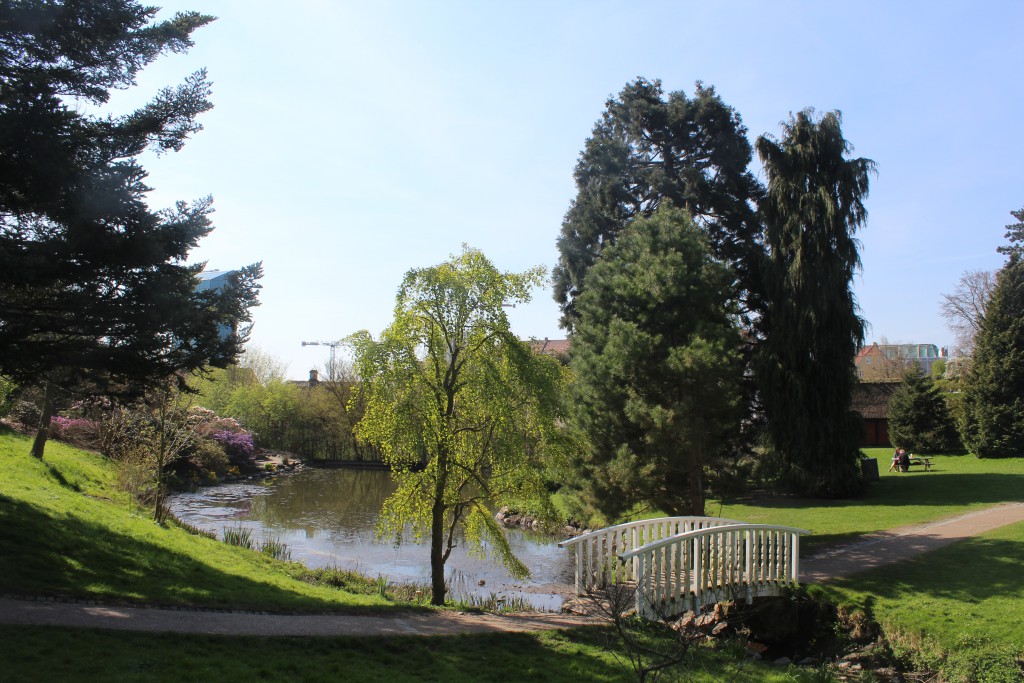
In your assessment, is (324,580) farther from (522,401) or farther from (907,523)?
(907,523)

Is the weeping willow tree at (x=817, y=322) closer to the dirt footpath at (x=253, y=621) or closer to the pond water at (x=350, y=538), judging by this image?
the pond water at (x=350, y=538)

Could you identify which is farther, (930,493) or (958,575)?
(930,493)

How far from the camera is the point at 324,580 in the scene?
43.7ft

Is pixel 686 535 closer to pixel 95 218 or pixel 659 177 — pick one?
pixel 95 218

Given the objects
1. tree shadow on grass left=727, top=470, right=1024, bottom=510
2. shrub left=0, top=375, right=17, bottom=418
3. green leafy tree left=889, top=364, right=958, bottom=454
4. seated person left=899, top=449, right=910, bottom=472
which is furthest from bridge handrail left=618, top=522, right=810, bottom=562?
green leafy tree left=889, top=364, right=958, bottom=454

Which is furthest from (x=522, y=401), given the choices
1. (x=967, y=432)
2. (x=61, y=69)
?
(x=967, y=432)

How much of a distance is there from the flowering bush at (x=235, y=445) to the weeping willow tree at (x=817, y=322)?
90.9ft

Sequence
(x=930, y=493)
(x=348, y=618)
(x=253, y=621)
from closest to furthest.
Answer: (x=253, y=621)
(x=348, y=618)
(x=930, y=493)

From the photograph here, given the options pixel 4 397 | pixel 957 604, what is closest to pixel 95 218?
pixel 957 604

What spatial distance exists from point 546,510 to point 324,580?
4.74m

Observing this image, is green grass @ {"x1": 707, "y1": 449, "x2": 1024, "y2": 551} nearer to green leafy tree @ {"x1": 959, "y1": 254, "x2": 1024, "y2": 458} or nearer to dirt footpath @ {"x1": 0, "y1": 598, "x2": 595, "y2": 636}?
green leafy tree @ {"x1": 959, "y1": 254, "x2": 1024, "y2": 458}

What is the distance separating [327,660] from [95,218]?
6.26 metres

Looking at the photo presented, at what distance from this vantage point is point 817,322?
66.7 ft

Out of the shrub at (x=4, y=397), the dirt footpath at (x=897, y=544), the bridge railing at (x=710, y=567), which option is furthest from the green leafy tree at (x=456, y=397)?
the shrub at (x=4, y=397)
